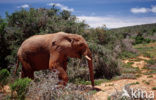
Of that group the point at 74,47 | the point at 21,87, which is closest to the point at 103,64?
the point at 74,47

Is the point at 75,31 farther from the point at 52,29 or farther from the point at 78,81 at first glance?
the point at 78,81

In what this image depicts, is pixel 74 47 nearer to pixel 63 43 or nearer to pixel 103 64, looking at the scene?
pixel 63 43

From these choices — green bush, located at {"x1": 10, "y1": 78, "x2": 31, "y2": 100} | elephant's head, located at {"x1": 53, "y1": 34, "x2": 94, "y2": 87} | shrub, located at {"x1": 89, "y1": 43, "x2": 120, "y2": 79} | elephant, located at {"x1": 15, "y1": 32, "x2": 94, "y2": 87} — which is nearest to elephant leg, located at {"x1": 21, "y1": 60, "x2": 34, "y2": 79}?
elephant, located at {"x1": 15, "y1": 32, "x2": 94, "y2": 87}

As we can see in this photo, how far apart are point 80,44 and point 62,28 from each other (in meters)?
4.81

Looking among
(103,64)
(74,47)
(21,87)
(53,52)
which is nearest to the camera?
(21,87)

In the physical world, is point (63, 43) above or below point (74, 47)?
above

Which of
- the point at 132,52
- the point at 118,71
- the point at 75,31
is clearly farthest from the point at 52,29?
the point at 132,52

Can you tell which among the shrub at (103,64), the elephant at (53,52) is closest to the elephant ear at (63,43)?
the elephant at (53,52)

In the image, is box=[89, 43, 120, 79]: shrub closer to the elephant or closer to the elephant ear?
the elephant

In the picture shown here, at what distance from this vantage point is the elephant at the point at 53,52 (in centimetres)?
650

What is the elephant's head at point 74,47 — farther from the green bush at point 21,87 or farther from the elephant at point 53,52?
A: the green bush at point 21,87

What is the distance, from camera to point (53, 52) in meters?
6.56

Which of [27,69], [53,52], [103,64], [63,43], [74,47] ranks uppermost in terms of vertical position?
[63,43]

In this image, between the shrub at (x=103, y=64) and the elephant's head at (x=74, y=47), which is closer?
the elephant's head at (x=74, y=47)
